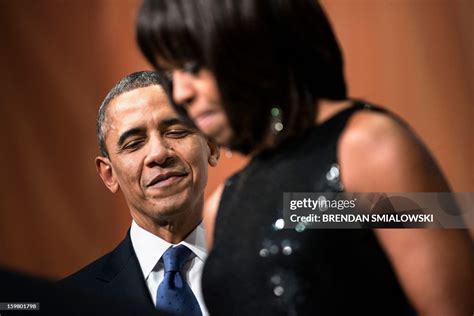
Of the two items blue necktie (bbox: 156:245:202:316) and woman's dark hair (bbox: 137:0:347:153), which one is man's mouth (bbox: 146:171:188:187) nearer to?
blue necktie (bbox: 156:245:202:316)

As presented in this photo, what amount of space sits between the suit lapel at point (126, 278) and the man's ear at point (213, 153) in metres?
0.21

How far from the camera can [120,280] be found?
137cm

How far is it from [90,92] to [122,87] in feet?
0.28

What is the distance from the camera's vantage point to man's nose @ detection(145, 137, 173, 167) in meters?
1.30

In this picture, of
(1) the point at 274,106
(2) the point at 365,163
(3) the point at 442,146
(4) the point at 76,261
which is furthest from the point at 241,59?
(4) the point at 76,261

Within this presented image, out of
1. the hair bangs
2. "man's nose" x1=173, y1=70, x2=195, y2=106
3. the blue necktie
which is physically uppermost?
the hair bangs

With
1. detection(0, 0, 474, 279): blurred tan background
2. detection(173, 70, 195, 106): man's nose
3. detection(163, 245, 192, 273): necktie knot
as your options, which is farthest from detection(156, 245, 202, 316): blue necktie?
detection(173, 70, 195, 106): man's nose

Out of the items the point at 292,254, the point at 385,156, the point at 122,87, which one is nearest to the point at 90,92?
the point at 122,87

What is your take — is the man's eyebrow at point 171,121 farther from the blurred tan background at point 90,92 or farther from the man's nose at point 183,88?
the man's nose at point 183,88

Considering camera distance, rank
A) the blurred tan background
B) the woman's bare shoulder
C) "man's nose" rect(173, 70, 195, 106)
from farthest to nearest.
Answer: the blurred tan background → "man's nose" rect(173, 70, 195, 106) → the woman's bare shoulder

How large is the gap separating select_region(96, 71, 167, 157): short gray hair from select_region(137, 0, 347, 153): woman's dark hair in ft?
0.87

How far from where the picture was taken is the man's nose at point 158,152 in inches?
51.1

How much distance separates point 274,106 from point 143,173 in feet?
1.16

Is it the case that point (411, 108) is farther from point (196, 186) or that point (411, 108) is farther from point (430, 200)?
point (196, 186)
